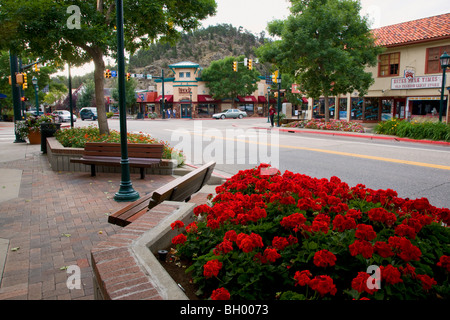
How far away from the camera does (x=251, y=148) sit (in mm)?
14391

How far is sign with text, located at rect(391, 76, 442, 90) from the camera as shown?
81.1 ft

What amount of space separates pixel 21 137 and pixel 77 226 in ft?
48.0

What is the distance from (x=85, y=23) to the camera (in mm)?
11156

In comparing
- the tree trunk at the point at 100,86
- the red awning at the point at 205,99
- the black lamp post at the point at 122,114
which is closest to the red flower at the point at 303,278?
the black lamp post at the point at 122,114

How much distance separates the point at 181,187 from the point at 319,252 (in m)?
2.61

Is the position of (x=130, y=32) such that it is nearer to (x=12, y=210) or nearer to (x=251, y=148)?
(x=251, y=148)

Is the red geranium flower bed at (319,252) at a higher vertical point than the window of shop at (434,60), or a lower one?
lower

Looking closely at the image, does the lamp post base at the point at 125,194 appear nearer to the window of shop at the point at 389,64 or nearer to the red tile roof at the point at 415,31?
the red tile roof at the point at 415,31

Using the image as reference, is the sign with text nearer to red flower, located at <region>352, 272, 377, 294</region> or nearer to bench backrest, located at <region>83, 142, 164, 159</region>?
bench backrest, located at <region>83, 142, 164, 159</region>

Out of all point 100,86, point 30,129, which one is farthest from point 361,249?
point 30,129

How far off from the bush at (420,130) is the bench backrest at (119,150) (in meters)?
14.5

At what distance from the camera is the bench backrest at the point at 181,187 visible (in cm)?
409

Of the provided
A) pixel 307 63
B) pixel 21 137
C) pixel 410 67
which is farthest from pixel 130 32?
pixel 410 67

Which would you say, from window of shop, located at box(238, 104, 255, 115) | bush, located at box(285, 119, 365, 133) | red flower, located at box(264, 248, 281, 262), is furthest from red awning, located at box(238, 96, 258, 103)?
red flower, located at box(264, 248, 281, 262)
